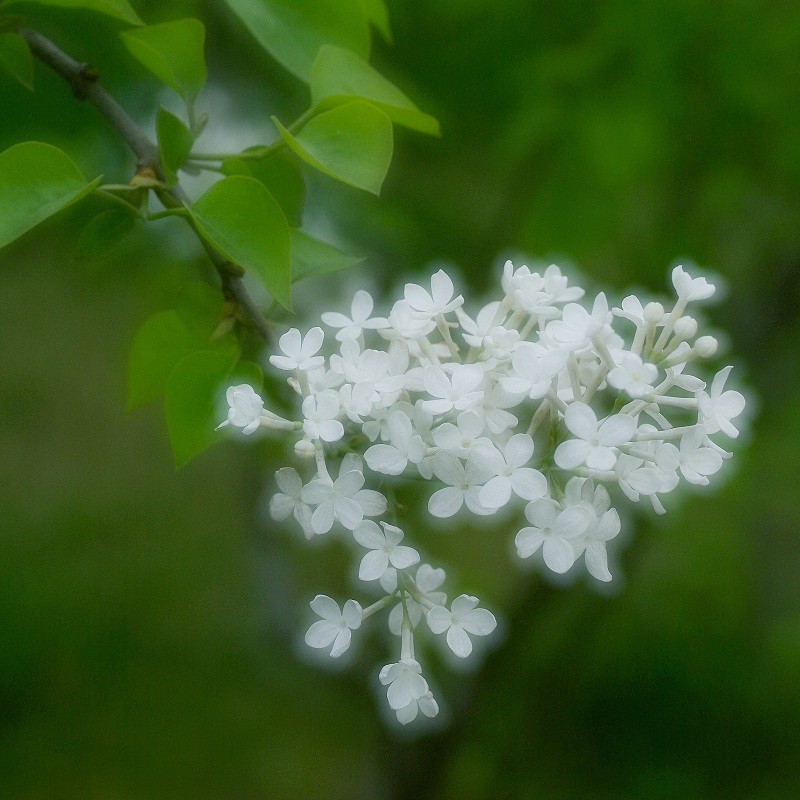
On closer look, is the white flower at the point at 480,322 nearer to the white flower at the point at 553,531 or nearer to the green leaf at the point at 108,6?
the white flower at the point at 553,531

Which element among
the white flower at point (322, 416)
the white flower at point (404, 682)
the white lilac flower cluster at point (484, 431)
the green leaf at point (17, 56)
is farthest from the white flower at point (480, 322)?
the green leaf at point (17, 56)

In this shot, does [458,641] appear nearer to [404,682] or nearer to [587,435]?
[404,682]

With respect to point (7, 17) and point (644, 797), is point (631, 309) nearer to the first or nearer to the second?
point (7, 17)

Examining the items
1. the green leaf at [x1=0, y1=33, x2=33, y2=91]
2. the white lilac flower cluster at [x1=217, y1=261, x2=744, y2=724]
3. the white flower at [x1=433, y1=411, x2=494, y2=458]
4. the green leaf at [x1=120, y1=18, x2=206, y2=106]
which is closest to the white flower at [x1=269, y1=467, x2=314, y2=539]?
the white lilac flower cluster at [x1=217, y1=261, x2=744, y2=724]

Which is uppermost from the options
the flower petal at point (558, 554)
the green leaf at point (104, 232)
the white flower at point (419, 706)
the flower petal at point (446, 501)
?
the green leaf at point (104, 232)

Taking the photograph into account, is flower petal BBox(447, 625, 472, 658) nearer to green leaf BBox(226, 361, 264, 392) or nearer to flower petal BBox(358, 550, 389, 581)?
flower petal BBox(358, 550, 389, 581)

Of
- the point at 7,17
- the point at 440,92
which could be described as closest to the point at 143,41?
the point at 7,17
